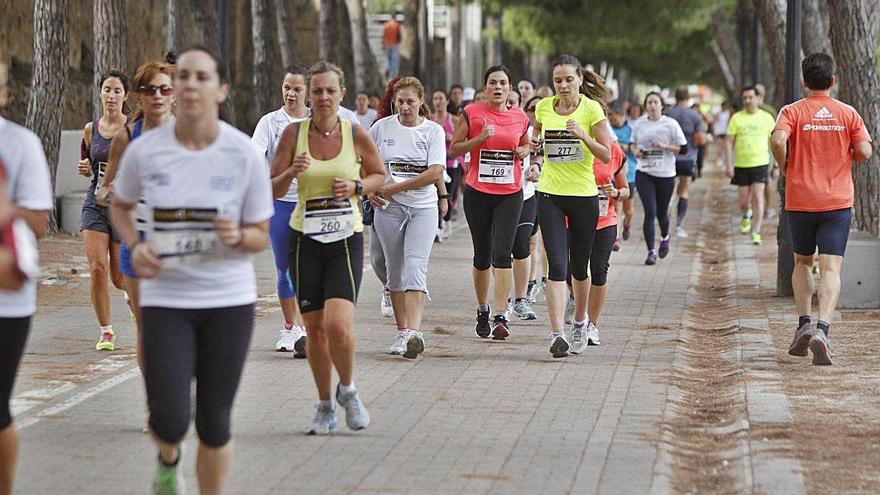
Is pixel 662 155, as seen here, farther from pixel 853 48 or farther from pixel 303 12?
pixel 303 12

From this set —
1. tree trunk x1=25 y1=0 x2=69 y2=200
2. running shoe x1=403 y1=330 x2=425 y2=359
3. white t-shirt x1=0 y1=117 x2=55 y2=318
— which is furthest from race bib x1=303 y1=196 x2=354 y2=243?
tree trunk x1=25 y1=0 x2=69 y2=200

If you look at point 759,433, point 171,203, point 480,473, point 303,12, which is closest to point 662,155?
point 759,433

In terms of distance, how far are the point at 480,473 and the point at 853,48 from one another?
9503 millimetres

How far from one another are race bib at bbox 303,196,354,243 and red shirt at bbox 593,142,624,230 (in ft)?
13.1

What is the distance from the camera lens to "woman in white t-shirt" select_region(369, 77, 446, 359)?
1093 cm

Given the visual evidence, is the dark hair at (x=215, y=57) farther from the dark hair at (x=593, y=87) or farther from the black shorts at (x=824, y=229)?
the black shorts at (x=824, y=229)

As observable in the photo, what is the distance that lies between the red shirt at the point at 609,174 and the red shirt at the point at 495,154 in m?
0.64

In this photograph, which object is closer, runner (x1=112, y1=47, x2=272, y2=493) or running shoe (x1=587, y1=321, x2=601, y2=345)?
runner (x1=112, y1=47, x2=272, y2=493)

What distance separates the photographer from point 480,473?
7.37m

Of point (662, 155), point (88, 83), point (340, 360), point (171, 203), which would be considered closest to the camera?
point (171, 203)

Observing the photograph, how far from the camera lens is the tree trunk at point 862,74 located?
15594 millimetres

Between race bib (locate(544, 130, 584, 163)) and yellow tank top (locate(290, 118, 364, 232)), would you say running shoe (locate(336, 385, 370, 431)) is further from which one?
race bib (locate(544, 130, 584, 163))

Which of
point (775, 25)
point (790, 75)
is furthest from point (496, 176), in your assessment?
point (775, 25)

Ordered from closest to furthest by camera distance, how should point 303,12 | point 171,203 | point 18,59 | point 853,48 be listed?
point 171,203 < point 853,48 < point 18,59 < point 303,12
